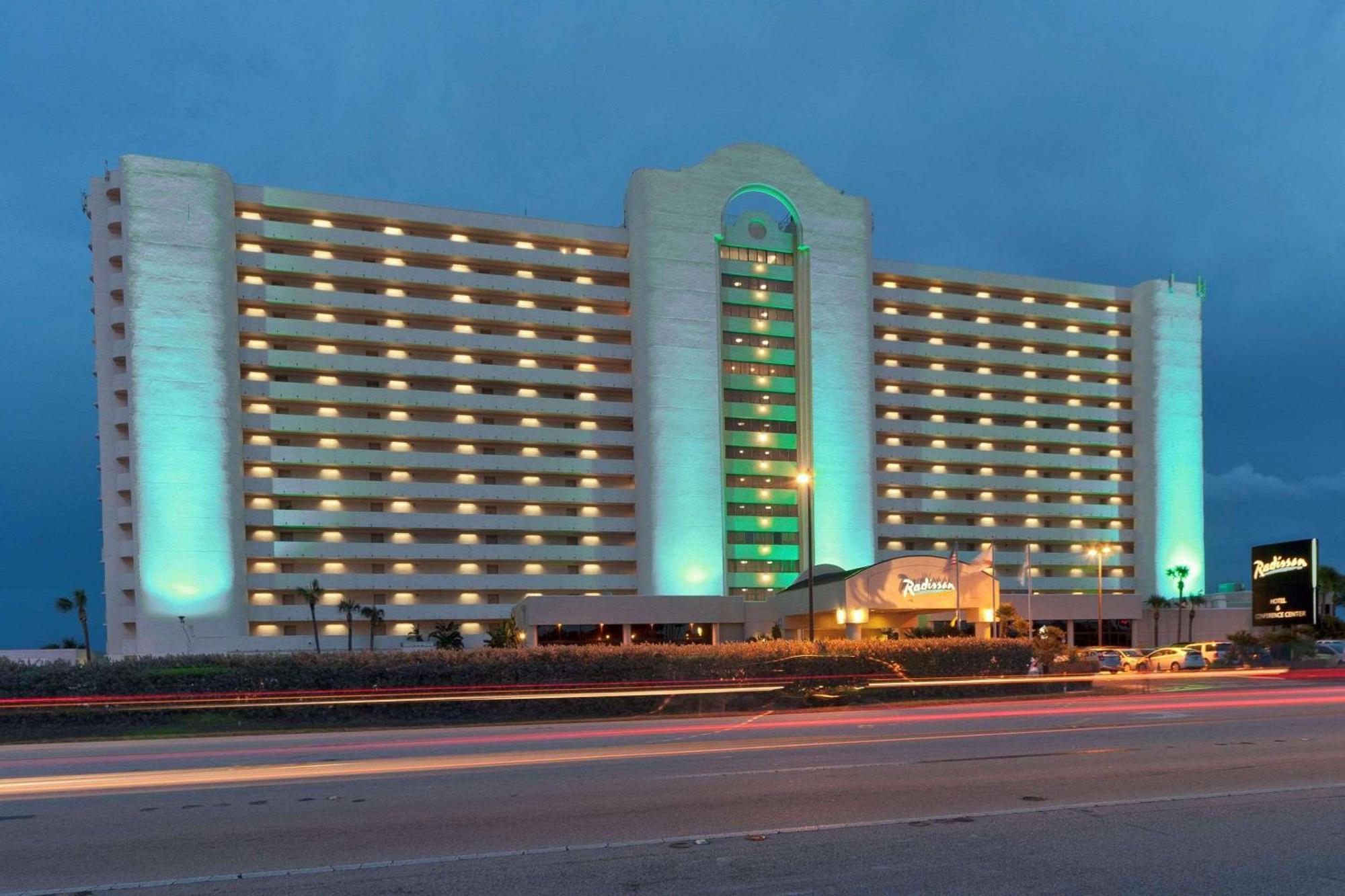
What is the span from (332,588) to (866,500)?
146 feet

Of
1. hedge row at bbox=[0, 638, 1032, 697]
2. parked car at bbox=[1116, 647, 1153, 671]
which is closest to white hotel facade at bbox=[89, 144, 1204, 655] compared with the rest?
parked car at bbox=[1116, 647, 1153, 671]

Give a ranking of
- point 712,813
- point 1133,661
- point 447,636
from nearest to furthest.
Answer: point 712,813 < point 1133,661 < point 447,636

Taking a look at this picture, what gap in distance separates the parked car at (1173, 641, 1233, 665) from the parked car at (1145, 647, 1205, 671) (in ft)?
0.94

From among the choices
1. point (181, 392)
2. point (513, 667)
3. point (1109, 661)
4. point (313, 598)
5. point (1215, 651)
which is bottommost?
point (1109, 661)

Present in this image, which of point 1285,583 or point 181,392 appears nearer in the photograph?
point 1285,583

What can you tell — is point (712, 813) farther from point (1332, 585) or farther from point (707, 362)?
point (1332, 585)

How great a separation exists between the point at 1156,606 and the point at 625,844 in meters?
88.3

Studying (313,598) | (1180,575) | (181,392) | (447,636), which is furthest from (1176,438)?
(181,392)

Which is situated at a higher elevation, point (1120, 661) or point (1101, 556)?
point (1101, 556)

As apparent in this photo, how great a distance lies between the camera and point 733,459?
82750mm

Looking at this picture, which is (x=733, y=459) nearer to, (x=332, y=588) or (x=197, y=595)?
(x=332, y=588)

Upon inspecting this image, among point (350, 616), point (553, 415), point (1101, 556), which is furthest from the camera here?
point (1101, 556)

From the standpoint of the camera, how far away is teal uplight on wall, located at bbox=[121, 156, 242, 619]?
223 ft

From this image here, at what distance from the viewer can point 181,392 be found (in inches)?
2734
